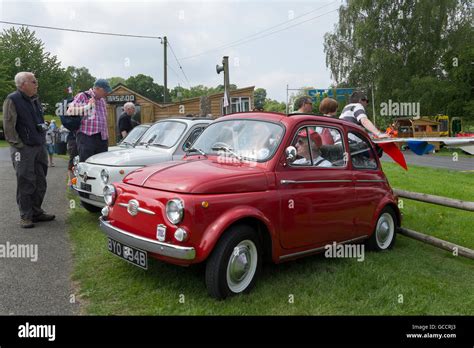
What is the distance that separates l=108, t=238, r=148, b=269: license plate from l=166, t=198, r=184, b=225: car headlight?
480 millimetres

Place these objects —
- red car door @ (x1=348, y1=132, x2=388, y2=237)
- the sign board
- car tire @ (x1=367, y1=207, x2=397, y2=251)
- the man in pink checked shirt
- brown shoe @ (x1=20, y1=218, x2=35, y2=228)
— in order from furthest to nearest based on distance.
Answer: the sign board < the man in pink checked shirt < brown shoe @ (x1=20, y1=218, x2=35, y2=228) < car tire @ (x1=367, y1=207, x2=397, y2=251) < red car door @ (x1=348, y1=132, x2=388, y2=237)

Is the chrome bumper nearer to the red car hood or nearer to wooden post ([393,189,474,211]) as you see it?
the red car hood

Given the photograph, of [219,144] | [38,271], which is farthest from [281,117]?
[38,271]

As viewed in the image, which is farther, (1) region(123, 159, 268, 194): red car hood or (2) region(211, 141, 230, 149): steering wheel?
(2) region(211, 141, 230, 149): steering wheel

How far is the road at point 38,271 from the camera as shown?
3740mm

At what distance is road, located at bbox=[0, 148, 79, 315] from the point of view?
12.3 feet

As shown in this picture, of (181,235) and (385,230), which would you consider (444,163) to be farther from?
(181,235)

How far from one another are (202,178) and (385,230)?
3222 millimetres

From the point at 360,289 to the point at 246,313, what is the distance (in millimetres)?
1409

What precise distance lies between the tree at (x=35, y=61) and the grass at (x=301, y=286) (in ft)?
137

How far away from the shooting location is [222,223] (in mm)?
3713

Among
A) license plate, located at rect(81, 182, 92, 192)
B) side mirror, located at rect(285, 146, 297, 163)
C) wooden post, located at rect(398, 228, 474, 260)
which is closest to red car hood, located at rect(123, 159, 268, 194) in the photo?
side mirror, located at rect(285, 146, 297, 163)

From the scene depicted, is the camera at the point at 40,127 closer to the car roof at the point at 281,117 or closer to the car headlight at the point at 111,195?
the car headlight at the point at 111,195
